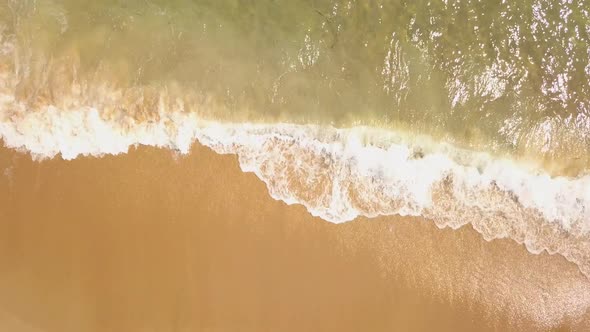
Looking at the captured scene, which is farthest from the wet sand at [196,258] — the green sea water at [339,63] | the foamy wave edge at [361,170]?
the green sea water at [339,63]

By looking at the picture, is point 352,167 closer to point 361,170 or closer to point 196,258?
point 361,170

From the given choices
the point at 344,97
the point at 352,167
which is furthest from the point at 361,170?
the point at 344,97

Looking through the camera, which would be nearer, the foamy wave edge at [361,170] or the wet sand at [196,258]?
the wet sand at [196,258]

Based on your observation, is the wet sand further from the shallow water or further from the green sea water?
the green sea water

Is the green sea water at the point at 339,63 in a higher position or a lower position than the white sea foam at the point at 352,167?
higher

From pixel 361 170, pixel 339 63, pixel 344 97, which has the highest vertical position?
pixel 339 63

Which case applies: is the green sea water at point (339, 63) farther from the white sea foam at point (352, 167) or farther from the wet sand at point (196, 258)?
the wet sand at point (196, 258)
